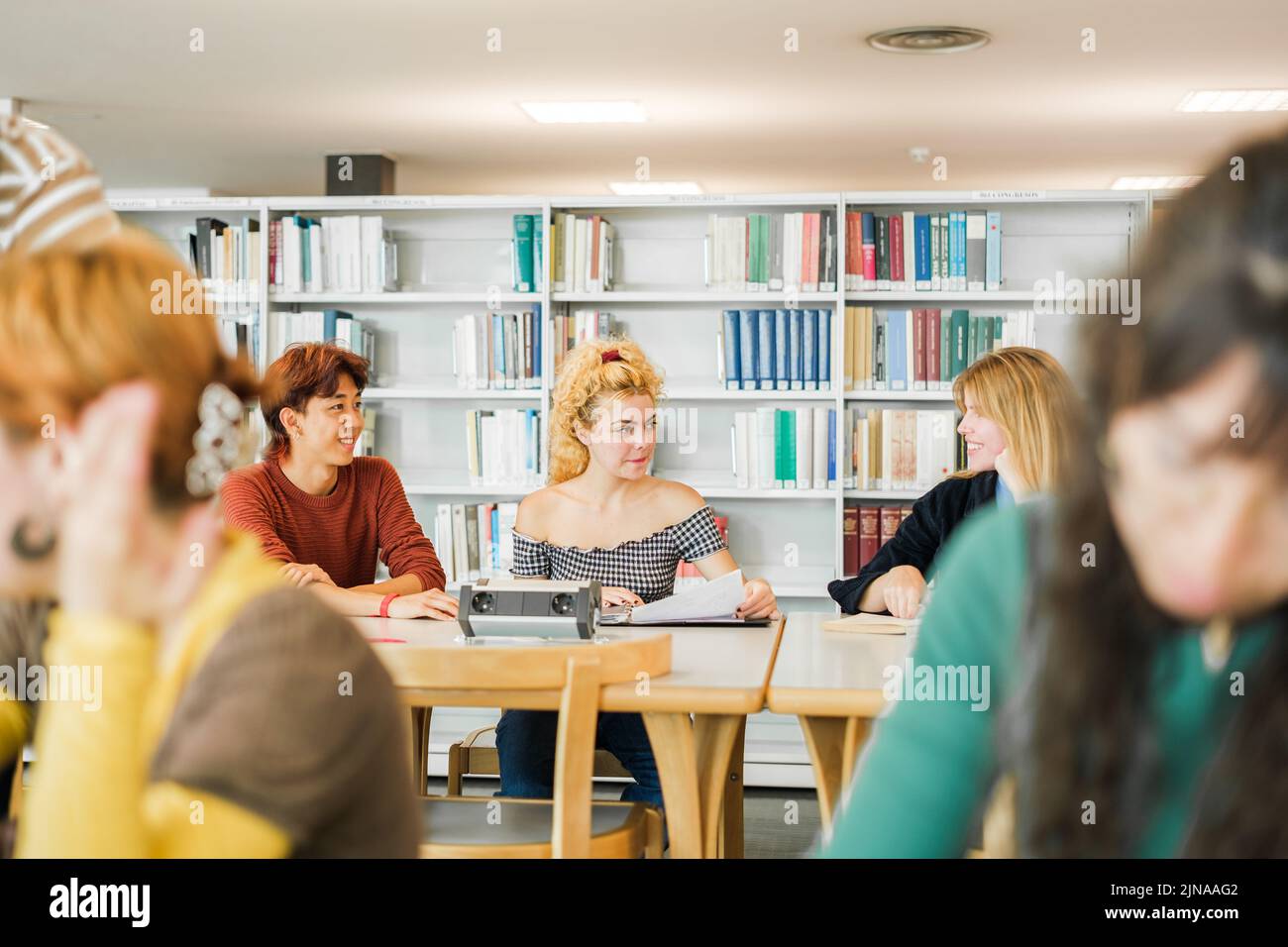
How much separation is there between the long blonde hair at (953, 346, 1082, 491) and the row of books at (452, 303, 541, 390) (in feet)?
7.13

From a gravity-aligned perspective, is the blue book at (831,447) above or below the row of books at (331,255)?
below

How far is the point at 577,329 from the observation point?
4480mm

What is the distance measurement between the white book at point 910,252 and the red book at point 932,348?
137 mm

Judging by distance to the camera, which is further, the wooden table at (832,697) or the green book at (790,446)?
the green book at (790,446)

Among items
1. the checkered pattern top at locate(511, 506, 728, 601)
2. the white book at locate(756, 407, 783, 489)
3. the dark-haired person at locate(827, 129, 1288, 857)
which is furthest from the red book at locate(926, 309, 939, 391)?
the dark-haired person at locate(827, 129, 1288, 857)

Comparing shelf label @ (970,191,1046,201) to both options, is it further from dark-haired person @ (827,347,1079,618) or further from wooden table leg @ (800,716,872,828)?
wooden table leg @ (800,716,872,828)

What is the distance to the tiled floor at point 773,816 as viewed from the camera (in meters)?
3.36

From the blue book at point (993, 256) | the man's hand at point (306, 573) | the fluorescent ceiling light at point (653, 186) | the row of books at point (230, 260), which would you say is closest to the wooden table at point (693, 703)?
the man's hand at point (306, 573)

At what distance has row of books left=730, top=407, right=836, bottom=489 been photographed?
4359mm

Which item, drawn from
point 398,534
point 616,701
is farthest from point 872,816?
point 398,534

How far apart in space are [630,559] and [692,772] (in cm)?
99

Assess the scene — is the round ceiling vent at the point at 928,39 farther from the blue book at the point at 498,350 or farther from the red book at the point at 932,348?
the blue book at the point at 498,350

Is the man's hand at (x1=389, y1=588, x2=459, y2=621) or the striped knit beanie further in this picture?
the man's hand at (x1=389, y1=588, x2=459, y2=621)
